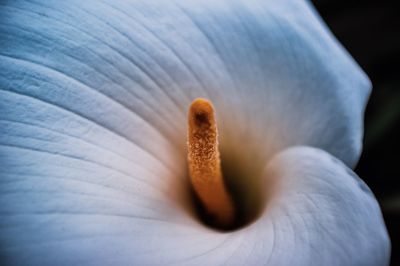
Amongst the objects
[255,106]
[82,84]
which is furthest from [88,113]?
[255,106]

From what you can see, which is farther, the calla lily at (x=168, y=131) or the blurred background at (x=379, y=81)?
the blurred background at (x=379, y=81)

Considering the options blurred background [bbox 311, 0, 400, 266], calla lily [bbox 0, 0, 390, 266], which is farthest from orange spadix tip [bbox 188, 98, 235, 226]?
blurred background [bbox 311, 0, 400, 266]

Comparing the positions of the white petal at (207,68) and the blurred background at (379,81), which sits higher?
the white petal at (207,68)

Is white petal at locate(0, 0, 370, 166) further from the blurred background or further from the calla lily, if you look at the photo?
the blurred background

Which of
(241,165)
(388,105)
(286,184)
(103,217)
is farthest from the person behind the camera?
(388,105)

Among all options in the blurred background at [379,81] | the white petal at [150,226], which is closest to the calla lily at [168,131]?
the white petal at [150,226]

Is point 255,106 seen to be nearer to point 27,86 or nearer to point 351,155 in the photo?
point 351,155

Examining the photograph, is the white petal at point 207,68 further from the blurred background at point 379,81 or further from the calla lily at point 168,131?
the blurred background at point 379,81
